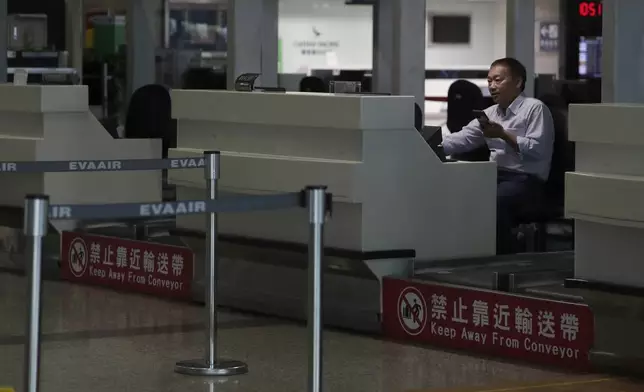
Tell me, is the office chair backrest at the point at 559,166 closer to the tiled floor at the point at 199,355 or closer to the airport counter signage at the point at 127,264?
the tiled floor at the point at 199,355

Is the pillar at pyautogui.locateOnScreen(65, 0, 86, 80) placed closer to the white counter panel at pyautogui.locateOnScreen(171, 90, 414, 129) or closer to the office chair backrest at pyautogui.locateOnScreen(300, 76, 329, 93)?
the office chair backrest at pyautogui.locateOnScreen(300, 76, 329, 93)

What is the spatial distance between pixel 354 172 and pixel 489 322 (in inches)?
41.6

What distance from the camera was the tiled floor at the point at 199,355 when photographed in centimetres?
627

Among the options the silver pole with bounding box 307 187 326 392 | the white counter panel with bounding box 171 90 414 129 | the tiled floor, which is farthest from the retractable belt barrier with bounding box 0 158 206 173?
the silver pole with bounding box 307 187 326 392

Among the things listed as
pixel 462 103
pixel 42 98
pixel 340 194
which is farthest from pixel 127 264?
pixel 462 103

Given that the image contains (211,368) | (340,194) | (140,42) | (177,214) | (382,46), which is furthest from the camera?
(140,42)

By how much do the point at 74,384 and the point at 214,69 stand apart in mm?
10530

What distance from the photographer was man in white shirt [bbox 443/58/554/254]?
856 cm

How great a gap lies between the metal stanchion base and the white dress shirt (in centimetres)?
273

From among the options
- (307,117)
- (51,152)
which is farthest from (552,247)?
(51,152)

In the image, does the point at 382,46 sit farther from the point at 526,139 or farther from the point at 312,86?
the point at 526,139

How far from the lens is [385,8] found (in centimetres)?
1385

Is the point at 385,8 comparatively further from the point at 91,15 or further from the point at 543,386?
the point at 543,386

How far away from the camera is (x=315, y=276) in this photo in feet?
16.8
